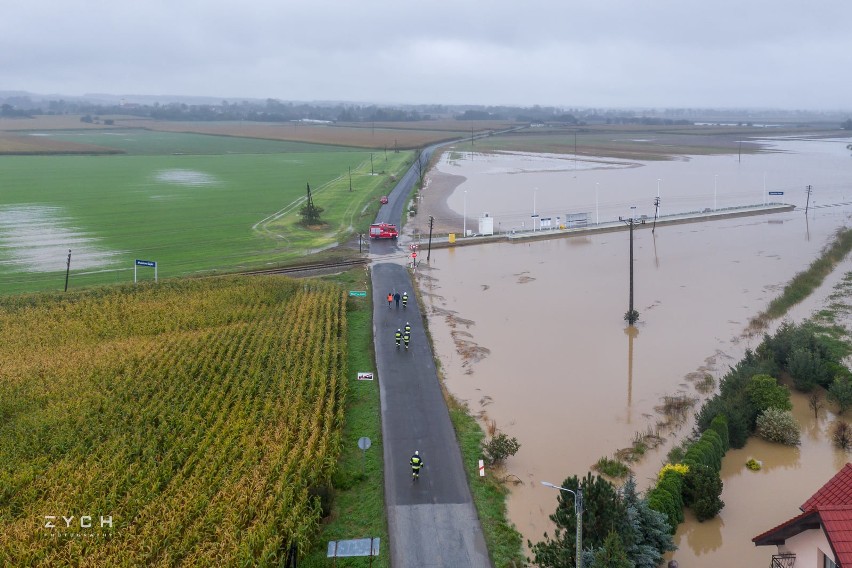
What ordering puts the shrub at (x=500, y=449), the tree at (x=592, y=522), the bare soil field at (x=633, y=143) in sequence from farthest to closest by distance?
the bare soil field at (x=633, y=143), the shrub at (x=500, y=449), the tree at (x=592, y=522)

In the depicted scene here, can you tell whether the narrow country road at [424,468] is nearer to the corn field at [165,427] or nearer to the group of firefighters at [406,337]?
the group of firefighters at [406,337]

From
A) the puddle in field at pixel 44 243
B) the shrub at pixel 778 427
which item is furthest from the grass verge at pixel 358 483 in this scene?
the puddle in field at pixel 44 243

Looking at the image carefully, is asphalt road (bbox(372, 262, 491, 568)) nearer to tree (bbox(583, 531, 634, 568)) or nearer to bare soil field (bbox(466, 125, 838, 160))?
tree (bbox(583, 531, 634, 568))

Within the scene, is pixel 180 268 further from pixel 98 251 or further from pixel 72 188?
pixel 72 188

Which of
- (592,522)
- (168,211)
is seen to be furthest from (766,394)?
(168,211)

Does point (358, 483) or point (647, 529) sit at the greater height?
point (647, 529)

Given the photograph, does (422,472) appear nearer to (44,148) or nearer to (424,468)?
(424,468)

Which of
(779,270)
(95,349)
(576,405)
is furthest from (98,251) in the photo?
(779,270)
